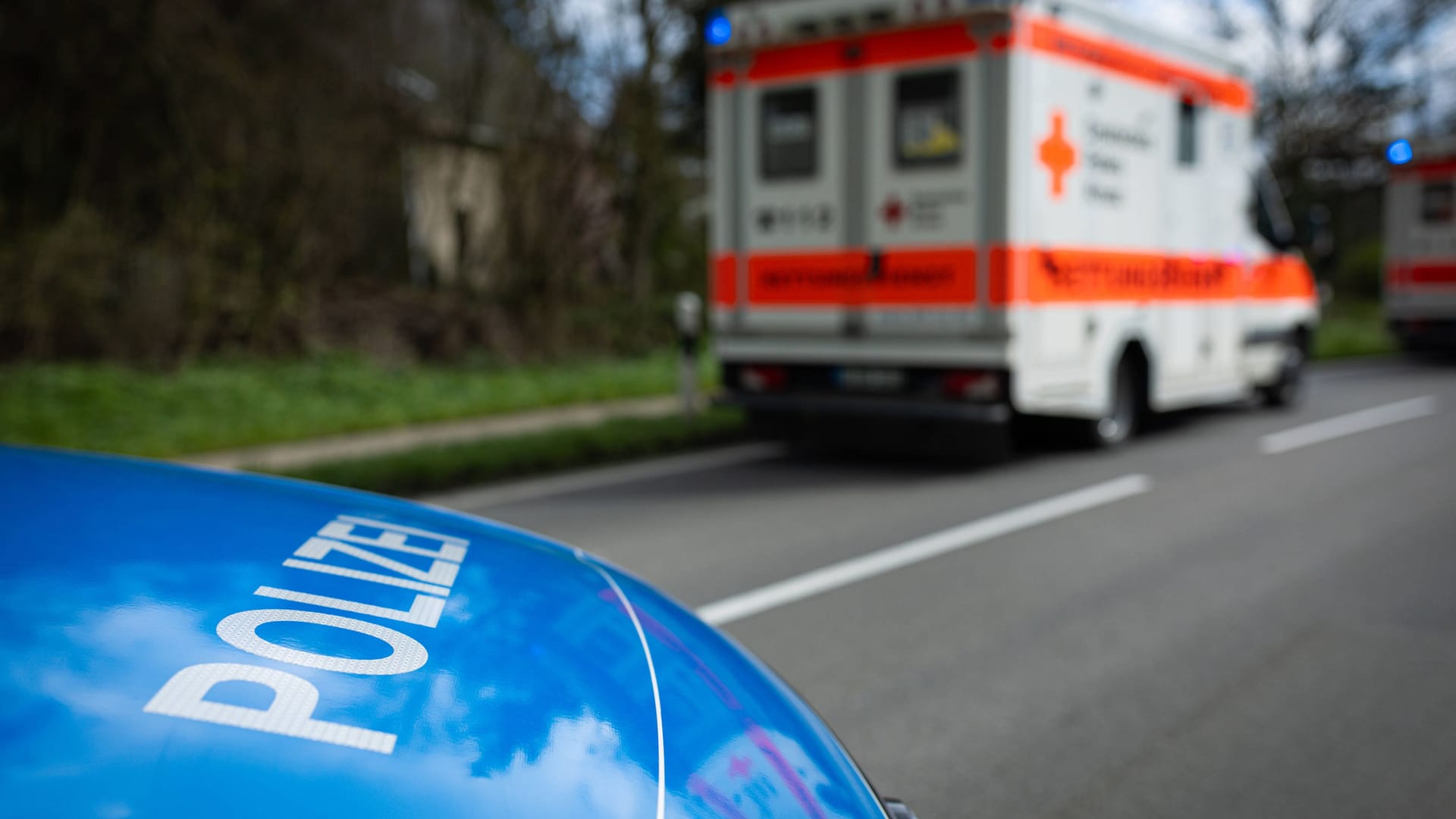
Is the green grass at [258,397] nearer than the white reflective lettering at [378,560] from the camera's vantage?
No

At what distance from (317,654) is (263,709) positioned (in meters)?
0.16

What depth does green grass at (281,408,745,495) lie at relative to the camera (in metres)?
8.21

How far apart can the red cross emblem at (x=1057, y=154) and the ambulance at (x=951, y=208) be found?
0.5 inches

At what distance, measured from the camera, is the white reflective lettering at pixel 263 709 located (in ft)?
4.86

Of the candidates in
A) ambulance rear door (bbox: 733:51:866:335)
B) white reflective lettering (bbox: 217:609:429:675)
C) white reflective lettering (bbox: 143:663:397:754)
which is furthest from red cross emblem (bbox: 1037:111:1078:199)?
white reflective lettering (bbox: 143:663:397:754)

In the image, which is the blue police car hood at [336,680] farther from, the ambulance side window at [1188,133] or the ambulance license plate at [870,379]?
the ambulance side window at [1188,133]

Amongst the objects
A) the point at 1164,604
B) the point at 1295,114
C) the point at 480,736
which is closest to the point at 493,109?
the point at 1164,604

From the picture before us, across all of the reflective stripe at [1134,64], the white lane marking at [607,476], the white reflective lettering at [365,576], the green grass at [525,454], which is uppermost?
the reflective stripe at [1134,64]

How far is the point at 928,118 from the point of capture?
8797 millimetres

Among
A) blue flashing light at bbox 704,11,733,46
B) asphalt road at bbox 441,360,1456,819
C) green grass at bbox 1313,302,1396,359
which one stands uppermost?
blue flashing light at bbox 704,11,733,46

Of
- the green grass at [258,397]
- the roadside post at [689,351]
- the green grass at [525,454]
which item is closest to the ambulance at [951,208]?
the green grass at [525,454]

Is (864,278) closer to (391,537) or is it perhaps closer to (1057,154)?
(1057,154)

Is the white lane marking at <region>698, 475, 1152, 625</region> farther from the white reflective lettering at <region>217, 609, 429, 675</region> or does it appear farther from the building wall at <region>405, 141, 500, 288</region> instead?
the building wall at <region>405, 141, 500, 288</region>

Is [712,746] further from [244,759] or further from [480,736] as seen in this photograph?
[244,759]
